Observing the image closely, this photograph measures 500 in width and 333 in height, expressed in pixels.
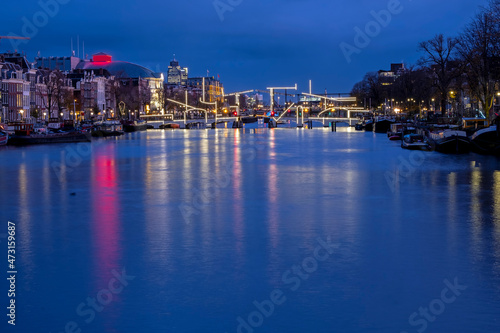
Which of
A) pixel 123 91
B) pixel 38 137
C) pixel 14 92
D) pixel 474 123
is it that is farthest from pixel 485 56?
pixel 123 91

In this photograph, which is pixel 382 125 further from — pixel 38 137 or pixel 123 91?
pixel 123 91

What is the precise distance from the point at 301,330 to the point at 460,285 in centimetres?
377

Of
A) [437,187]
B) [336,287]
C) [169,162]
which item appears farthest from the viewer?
[169,162]

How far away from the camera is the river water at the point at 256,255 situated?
1144 cm

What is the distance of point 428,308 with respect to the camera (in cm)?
1173

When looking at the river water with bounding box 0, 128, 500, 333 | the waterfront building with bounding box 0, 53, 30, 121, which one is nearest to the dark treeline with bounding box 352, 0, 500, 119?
the river water with bounding box 0, 128, 500, 333

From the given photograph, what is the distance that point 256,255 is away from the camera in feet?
51.0

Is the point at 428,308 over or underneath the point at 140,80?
underneath

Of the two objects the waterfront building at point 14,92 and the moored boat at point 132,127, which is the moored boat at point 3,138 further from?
the moored boat at point 132,127

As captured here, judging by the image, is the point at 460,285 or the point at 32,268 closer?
the point at 460,285

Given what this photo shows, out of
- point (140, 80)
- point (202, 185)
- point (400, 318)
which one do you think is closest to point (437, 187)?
point (202, 185)

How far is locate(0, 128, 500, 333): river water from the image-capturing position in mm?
11438

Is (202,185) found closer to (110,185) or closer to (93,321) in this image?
(110,185)

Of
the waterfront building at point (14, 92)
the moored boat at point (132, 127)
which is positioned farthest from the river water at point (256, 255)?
the moored boat at point (132, 127)
